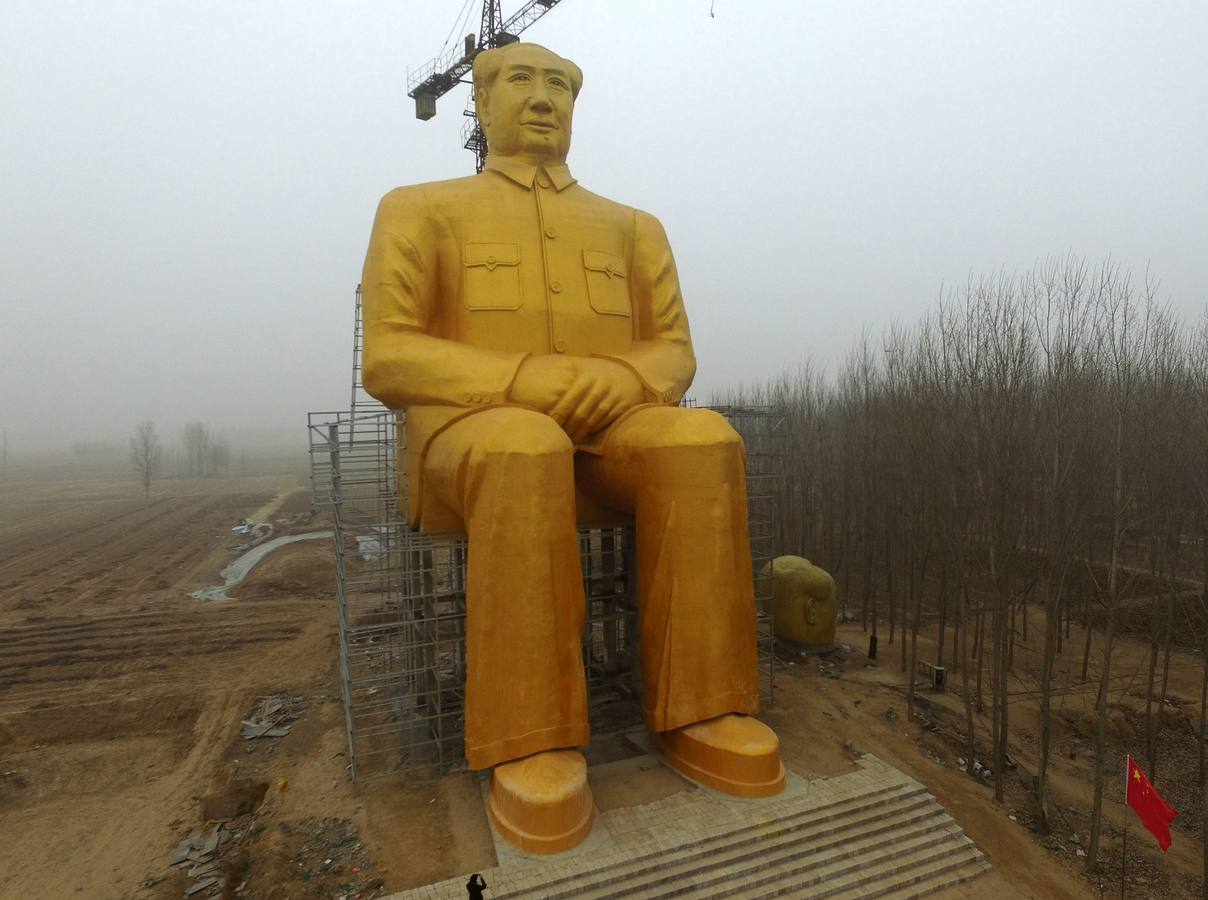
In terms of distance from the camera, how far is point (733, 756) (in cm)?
613

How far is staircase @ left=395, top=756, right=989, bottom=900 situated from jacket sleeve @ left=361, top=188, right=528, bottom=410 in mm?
3796

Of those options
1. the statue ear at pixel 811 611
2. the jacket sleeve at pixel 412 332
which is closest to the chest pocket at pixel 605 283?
the jacket sleeve at pixel 412 332

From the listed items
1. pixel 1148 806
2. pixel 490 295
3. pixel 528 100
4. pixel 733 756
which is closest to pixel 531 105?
pixel 528 100

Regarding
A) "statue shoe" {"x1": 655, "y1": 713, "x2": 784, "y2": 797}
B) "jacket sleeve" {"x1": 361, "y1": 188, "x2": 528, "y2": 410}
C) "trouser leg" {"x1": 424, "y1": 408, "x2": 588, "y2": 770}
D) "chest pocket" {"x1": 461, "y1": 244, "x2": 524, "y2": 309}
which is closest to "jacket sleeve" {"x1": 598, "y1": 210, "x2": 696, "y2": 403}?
"chest pocket" {"x1": 461, "y1": 244, "x2": 524, "y2": 309}

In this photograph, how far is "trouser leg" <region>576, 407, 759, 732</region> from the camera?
20.1 feet

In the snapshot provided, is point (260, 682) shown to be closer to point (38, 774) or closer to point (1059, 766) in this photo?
point (38, 774)

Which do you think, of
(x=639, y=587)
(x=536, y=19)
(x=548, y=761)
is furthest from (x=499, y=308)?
(x=536, y=19)

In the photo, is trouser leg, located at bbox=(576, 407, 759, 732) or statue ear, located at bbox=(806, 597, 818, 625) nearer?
trouser leg, located at bbox=(576, 407, 759, 732)

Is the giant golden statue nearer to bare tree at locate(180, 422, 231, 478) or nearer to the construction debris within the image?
the construction debris

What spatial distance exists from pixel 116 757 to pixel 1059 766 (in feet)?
38.5

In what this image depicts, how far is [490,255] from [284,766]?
240 inches

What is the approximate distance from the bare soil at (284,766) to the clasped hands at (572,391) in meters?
3.43

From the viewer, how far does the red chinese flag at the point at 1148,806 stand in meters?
5.43

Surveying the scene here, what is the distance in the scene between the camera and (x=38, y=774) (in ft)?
27.8
